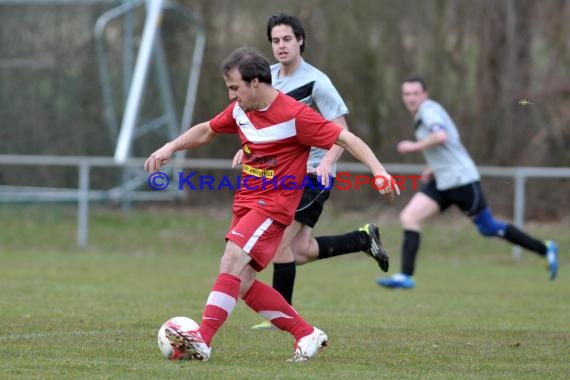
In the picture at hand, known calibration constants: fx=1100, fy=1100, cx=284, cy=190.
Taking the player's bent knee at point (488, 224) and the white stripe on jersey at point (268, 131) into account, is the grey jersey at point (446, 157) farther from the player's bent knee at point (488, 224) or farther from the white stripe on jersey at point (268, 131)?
the white stripe on jersey at point (268, 131)

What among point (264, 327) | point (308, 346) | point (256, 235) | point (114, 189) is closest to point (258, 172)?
point (256, 235)

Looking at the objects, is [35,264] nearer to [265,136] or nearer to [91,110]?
[91,110]

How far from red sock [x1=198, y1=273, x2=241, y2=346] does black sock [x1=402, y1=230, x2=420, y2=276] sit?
4778 millimetres

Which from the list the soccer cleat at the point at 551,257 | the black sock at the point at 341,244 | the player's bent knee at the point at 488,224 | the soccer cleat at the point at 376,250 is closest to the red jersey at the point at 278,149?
the black sock at the point at 341,244

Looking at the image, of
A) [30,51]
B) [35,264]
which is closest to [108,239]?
[35,264]

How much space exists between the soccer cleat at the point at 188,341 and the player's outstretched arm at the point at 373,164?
117cm

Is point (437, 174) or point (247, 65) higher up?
point (247, 65)

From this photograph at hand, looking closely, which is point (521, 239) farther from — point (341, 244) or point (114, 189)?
point (114, 189)

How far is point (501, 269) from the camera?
12.6m

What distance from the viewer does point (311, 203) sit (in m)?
7.05

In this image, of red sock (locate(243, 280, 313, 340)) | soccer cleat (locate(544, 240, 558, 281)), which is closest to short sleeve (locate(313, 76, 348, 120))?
red sock (locate(243, 280, 313, 340))

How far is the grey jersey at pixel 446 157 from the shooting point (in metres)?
10.4

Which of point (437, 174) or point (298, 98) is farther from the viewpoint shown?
point (437, 174)

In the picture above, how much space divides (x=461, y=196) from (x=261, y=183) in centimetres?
508
